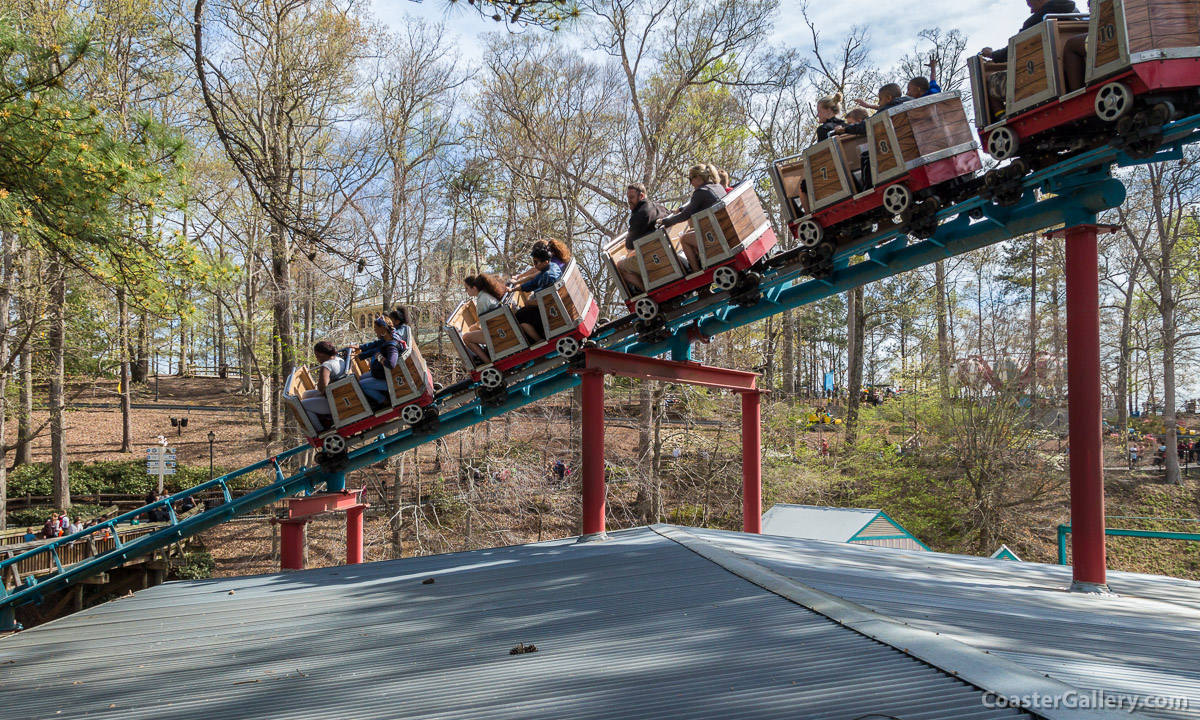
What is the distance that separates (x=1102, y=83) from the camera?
519 cm

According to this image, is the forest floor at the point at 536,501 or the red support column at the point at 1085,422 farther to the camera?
the forest floor at the point at 536,501

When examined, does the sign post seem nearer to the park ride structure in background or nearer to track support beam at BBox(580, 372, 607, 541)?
the park ride structure in background

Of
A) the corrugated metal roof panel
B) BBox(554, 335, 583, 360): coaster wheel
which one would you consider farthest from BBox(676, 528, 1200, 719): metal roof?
the corrugated metal roof panel

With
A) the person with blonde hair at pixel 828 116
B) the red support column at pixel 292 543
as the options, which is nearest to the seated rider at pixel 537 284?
the person with blonde hair at pixel 828 116

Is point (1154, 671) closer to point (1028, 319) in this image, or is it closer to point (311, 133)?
point (311, 133)

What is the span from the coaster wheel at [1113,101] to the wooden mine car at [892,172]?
1325 millimetres

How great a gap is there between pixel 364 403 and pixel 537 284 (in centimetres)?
271

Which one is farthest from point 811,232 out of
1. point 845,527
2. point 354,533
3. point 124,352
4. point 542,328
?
point 124,352

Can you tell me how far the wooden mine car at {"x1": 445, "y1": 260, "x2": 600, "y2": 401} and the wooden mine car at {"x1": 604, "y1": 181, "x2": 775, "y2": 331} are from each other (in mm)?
554

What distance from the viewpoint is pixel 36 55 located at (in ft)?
23.2

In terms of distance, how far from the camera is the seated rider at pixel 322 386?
31.1 feet

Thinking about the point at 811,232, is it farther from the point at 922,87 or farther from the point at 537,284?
the point at 537,284

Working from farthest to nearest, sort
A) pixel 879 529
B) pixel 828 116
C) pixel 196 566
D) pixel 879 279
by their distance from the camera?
1. pixel 196 566
2. pixel 879 529
3. pixel 879 279
4. pixel 828 116

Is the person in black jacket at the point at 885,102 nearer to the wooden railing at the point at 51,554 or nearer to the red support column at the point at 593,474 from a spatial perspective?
the red support column at the point at 593,474
